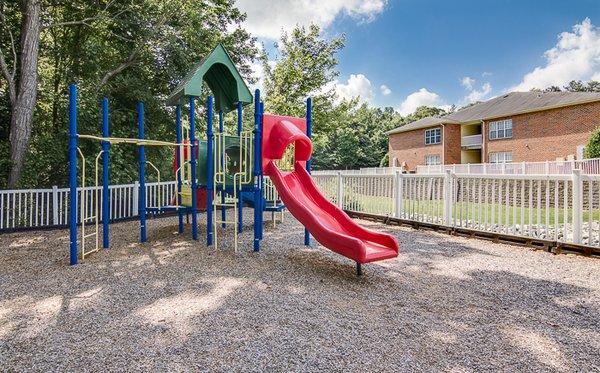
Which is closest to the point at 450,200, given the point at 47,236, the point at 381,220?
the point at 381,220

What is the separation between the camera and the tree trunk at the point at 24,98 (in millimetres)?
9305

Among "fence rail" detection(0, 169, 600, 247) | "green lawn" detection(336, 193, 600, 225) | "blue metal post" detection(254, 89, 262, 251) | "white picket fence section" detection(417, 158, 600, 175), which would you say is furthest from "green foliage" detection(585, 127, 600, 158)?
"blue metal post" detection(254, 89, 262, 251)

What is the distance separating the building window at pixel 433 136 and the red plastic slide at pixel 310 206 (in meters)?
26.3

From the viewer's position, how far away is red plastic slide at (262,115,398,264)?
4672 millimetres

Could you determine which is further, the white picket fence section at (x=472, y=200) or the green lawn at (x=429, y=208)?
the green lawn at (x=429, y=208)

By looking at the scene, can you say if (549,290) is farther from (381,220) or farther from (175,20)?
(175,20)

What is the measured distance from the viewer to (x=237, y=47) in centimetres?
1692

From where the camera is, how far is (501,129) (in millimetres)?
25875

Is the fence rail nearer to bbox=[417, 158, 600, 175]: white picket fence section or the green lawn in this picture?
the green lawn

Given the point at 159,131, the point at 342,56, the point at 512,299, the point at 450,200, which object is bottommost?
the point at 512,299

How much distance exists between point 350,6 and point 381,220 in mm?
16352

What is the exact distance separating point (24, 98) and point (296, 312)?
33.0ft

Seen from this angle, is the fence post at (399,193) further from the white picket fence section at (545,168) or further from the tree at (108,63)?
the tree at (108,63)

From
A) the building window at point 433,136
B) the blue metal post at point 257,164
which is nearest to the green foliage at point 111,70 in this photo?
the blue metal post at point 257,164
